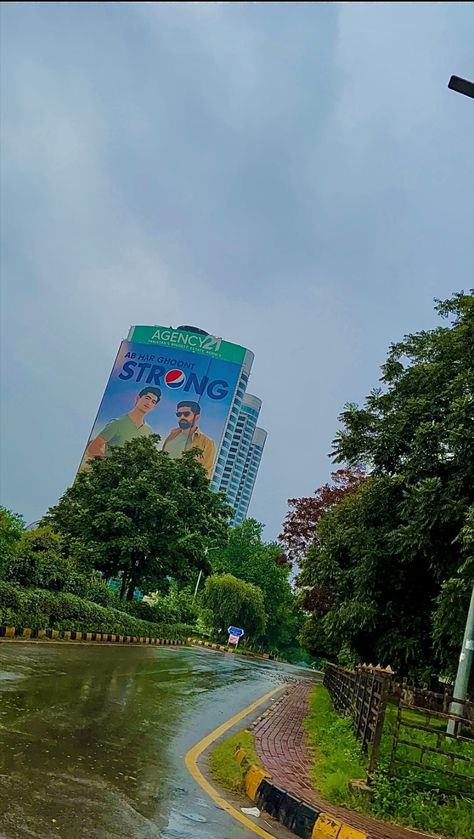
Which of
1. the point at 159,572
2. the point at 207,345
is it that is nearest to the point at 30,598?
the point at 159,572

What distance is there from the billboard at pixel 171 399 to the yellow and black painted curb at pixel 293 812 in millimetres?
91128

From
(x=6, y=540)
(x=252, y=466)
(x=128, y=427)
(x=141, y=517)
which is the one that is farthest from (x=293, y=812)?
(x=252, y=466)

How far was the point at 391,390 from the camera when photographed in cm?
1759

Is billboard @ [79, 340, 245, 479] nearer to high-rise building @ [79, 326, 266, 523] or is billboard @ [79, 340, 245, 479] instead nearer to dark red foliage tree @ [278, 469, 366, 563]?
high-rise building @ [79, 326, 266, 523]

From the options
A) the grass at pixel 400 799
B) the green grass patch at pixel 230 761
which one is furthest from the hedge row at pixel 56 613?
the grass at pixel 400 799

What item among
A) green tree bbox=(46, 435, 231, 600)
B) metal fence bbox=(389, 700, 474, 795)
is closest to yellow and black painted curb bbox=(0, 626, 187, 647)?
green tree bbox=(46, 435, 231, 600)

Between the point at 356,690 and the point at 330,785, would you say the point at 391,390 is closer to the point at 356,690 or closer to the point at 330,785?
the point at 356,690

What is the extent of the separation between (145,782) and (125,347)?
105 metres

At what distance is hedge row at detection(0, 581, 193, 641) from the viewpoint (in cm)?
1700

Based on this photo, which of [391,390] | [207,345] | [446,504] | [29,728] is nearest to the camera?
[29,728]

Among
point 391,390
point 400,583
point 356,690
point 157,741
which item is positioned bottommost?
point 157,741

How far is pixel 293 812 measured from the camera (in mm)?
5645

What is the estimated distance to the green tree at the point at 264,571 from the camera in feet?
224

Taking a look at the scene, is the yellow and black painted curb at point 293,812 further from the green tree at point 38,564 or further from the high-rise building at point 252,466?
the high-rise building at point 252,466
